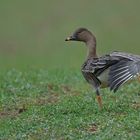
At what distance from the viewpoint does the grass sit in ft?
36.8

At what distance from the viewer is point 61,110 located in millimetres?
13109

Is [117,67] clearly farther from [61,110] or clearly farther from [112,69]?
[61,110]

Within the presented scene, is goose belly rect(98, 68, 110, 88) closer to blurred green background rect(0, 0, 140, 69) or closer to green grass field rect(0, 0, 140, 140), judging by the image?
green grass field rect(0, 0, 140, 140)

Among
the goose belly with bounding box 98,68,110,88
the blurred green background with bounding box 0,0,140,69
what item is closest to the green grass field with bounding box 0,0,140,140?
the blurred green background with bounding box 0,0,140,69

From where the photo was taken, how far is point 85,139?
424 inches

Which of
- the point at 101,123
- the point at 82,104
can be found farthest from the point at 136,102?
the point at 101,123

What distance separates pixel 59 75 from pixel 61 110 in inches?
208

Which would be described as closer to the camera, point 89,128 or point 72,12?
point 89,128

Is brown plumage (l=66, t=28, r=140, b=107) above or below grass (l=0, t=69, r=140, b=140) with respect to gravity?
above

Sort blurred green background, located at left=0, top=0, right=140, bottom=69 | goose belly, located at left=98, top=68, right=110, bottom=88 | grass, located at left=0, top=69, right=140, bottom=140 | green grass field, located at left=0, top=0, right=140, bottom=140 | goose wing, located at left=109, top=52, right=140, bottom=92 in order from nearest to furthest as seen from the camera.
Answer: grass, located at left=0, top=69, right=140, bottom=140
green grass field, located at left=0, top=0, right=140, bottom=140
goose wing, located at left=109, top=52, right=140, bottom=92
goose belly, located at left=98, top=68, right=110, bottom=88
blurred green background, located at left=0, top=0, right=140, bottom=69

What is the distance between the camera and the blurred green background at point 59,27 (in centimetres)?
2922

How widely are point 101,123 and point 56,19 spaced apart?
69.9 feet

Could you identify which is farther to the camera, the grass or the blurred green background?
the blurred green background

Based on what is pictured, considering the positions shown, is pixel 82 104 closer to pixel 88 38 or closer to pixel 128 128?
pixel 88 38
